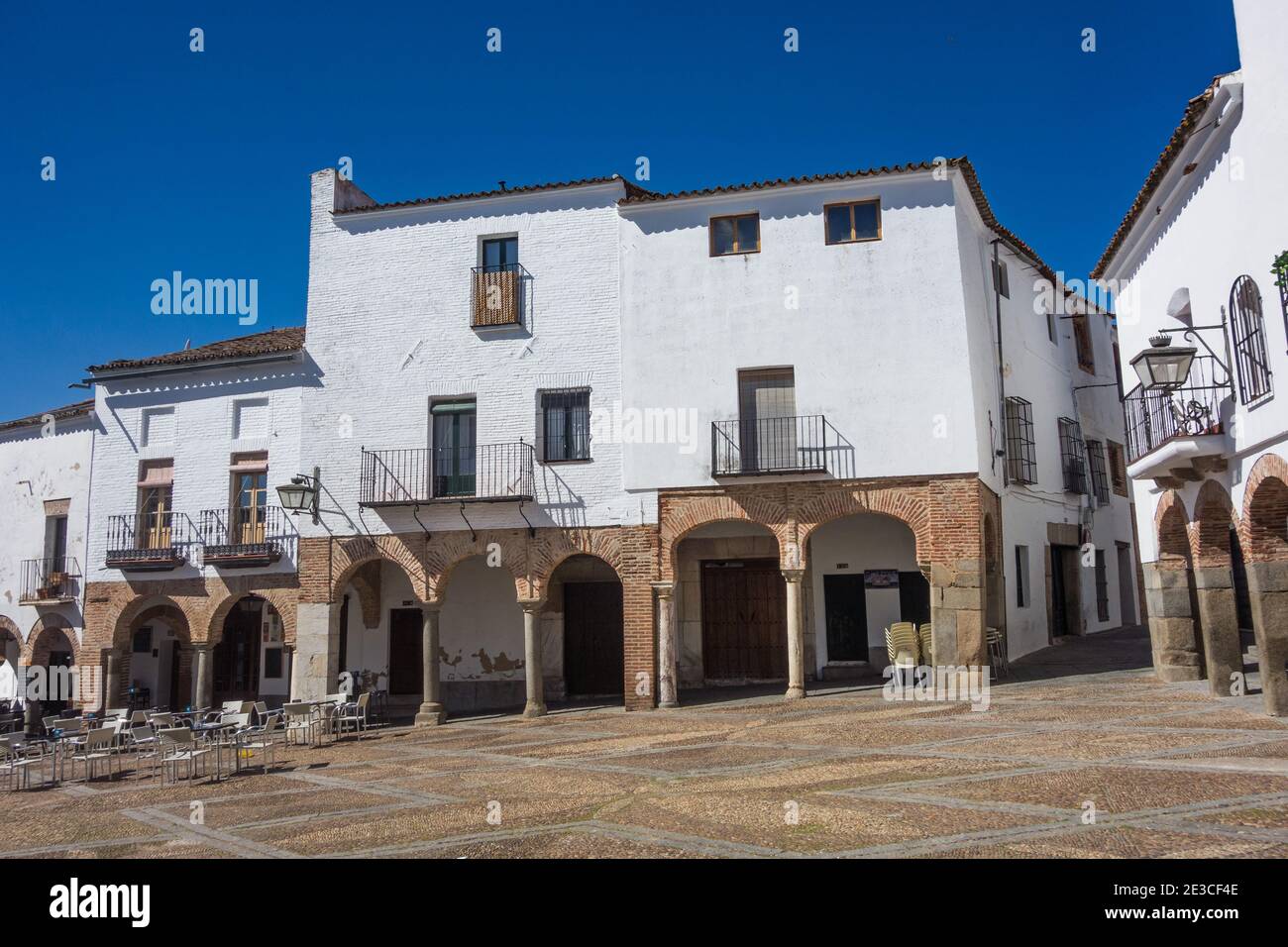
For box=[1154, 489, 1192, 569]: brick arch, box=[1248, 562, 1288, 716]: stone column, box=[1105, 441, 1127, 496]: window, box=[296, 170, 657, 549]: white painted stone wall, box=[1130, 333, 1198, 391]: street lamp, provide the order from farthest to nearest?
1. box=[1105, 441, 1127, 496]: window
2. box=[296, 170, 657, 549]: white painted stone wall
3. box=[1154, 489, 1192, 569]: brick arch
4. box=[1130, 333, 1198, 391]: street lamp
5. box=[1248, 562, 1288, 716]: stone column

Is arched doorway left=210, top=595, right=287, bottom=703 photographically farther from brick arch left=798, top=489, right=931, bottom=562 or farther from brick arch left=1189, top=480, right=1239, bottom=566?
brick arch left=1189, top=480, right=1239, bottom=566

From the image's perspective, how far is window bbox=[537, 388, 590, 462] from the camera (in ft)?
57.6

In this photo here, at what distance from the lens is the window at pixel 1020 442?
61.5 feet

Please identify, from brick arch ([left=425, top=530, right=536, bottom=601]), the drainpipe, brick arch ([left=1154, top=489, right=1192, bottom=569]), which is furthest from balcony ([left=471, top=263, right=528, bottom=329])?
brick arch ([left=1154, top=489, right=1192, bottom=569])

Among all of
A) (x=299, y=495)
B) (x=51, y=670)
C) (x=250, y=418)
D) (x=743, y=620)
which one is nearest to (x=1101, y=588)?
(x=743, y=620)

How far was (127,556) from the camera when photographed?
63.8 ft

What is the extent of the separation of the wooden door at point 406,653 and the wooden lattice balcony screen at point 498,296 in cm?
650

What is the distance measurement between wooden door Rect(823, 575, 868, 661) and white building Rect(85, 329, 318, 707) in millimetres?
10234

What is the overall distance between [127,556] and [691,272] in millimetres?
12515

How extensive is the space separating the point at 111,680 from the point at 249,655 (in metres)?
2.74

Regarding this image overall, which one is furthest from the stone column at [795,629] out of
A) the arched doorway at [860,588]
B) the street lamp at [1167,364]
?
the street lamp at [1167,364]

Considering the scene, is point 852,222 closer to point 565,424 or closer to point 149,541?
point 565,424

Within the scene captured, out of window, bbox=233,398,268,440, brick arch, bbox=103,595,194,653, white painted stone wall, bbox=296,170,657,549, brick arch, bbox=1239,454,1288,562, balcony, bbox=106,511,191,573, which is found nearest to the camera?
brick arch, bbox=1239,454,1288,562
